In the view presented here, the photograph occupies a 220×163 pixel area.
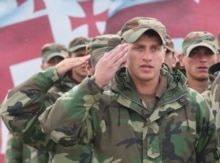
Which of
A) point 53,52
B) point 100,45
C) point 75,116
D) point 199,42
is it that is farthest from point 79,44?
point 75,116

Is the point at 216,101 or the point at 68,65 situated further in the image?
the point at 68,65

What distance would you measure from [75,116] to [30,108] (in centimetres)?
94

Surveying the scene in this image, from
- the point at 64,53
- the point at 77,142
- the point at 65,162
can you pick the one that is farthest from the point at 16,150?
the point at 77,142

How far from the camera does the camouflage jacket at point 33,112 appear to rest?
5.04 meters

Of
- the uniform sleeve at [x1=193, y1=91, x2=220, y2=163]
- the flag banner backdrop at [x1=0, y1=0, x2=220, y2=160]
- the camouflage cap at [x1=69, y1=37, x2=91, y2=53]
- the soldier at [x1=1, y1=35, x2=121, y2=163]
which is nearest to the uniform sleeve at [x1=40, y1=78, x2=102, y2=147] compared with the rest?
the uniform sleeve at [x1=193, y1=91, x2=220, y2=163]

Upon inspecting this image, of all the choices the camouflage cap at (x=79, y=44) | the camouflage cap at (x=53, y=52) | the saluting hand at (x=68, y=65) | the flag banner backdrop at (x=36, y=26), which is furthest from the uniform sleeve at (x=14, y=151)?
the flag banner backdrop at (x=36, y=26)

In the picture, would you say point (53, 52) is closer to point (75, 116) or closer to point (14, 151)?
point (14, 151)

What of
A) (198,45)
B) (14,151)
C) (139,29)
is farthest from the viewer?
(14,151)

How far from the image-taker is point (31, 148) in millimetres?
6871

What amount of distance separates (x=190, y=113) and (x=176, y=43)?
502 centimetres

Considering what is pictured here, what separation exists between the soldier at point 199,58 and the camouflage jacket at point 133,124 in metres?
2.00

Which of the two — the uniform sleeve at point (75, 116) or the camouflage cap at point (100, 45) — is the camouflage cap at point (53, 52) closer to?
the camouflage cap at point (100, 45)

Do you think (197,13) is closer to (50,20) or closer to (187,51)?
(50,20)

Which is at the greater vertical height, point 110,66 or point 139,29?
point 139,29
